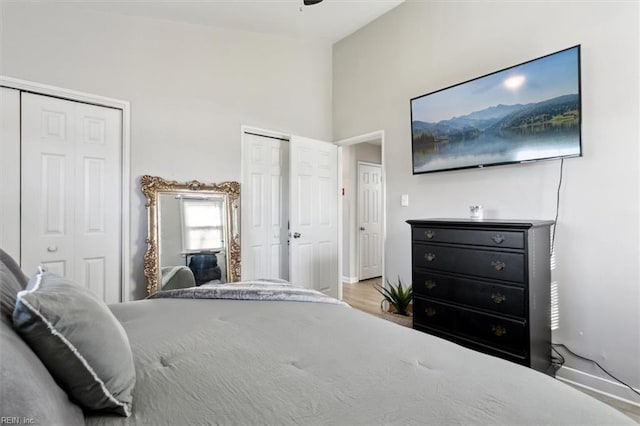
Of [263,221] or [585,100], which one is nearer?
[585,100]

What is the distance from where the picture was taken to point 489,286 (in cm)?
217

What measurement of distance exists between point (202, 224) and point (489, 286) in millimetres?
2626

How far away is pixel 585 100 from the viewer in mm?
2242

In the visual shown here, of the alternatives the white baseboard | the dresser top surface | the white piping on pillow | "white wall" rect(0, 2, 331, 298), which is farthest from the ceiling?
the white baseboard

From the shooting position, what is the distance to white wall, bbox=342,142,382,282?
18.1ft

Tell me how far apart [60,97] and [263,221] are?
214 cm

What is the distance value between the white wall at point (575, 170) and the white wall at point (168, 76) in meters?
1.52

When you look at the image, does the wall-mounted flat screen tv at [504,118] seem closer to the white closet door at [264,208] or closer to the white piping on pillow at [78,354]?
the white closet door at [264,208]

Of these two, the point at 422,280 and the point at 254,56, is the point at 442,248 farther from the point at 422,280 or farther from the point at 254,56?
the point at 254,56

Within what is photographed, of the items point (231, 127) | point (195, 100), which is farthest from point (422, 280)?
point (195, 100)

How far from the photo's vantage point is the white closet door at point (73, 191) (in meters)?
2.46

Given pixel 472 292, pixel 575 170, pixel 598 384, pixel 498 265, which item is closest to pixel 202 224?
pixel 472 292

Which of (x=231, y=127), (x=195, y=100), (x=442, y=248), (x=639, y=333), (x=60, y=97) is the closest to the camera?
(x=639, y=333)

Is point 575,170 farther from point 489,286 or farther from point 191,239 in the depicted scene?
point 191,239
